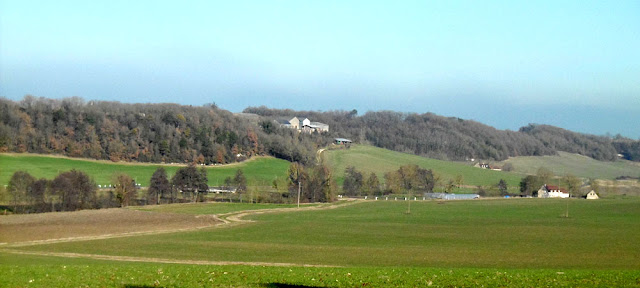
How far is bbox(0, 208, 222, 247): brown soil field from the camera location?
4438cm

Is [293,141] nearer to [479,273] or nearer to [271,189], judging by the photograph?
[271,189]

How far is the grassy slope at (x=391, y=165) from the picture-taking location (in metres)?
130

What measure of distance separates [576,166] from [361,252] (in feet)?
438

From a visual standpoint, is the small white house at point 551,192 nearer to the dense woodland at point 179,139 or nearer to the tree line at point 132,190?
the tree line at point 132,190

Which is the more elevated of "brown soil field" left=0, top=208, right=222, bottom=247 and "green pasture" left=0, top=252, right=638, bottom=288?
"green pasture" left=0, top=252, right=638, bottom=288

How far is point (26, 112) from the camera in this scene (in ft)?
372

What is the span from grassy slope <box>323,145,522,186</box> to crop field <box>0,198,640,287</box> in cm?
4901

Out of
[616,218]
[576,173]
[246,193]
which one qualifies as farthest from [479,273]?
[576,173]

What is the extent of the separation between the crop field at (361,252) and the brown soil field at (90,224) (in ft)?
10.7

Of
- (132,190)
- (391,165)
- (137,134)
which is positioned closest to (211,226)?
(132,190)

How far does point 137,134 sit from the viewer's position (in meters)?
121

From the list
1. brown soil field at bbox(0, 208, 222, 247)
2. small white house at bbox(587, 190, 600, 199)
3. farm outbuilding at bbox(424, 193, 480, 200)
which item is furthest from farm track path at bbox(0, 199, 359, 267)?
small white house at bbox(587, 190, 600, 199)

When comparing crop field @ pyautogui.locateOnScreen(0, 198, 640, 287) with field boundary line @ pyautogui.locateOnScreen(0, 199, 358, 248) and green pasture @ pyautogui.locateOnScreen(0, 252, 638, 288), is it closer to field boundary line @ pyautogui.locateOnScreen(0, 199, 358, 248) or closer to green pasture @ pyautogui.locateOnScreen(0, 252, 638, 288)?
green pasture @ pyautogui.locateOnScreen(0, 252, 638, 288)

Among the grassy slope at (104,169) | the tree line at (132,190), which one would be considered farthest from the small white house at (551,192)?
the grassy slope at (104,169)
